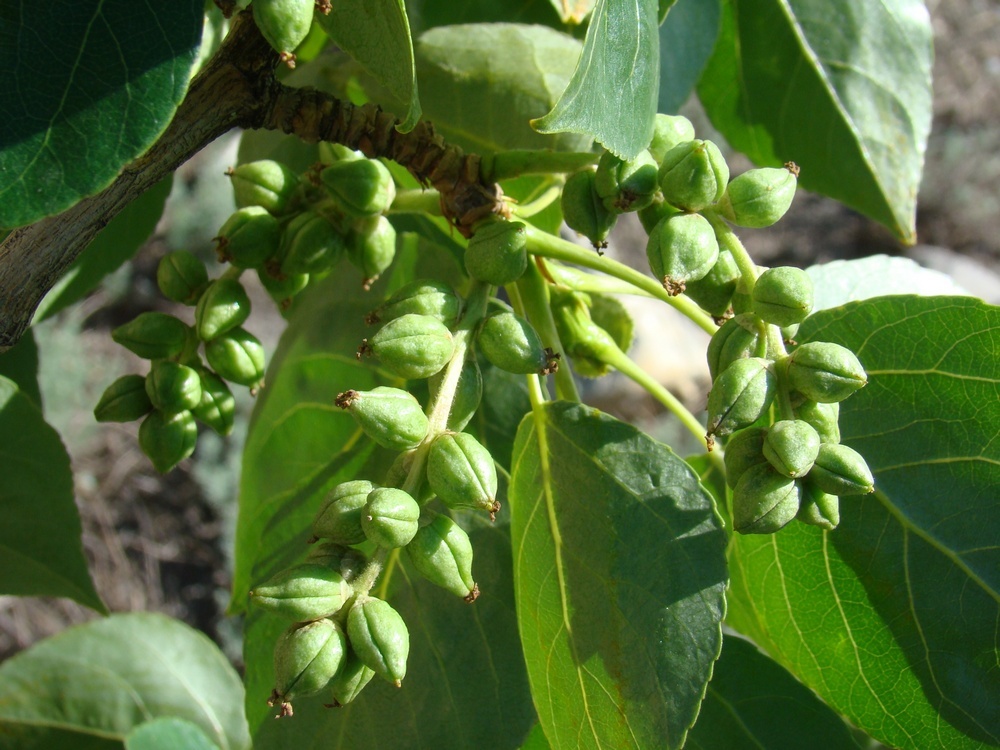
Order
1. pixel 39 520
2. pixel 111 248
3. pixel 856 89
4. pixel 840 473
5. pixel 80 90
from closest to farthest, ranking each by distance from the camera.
A: pixel 80 90, pixel 840 473, pixel 39 520, pixel 111 248, pixel 856 89

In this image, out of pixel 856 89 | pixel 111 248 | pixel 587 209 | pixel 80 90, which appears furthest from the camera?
pixel 856 89

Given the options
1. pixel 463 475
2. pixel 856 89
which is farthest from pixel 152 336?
pixel 856 89

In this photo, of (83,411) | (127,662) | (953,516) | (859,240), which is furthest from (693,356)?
(953,516)

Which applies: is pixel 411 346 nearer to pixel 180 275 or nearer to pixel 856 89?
pixel 180 275

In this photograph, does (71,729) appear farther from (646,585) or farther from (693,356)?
(693,356)

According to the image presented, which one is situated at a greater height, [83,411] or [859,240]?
[83,411]

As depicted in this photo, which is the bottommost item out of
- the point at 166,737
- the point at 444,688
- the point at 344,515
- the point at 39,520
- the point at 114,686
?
the point at 114,686

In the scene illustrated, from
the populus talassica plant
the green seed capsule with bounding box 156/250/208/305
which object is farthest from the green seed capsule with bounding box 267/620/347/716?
the green seed capsule with bounding box 156/250/208/305
